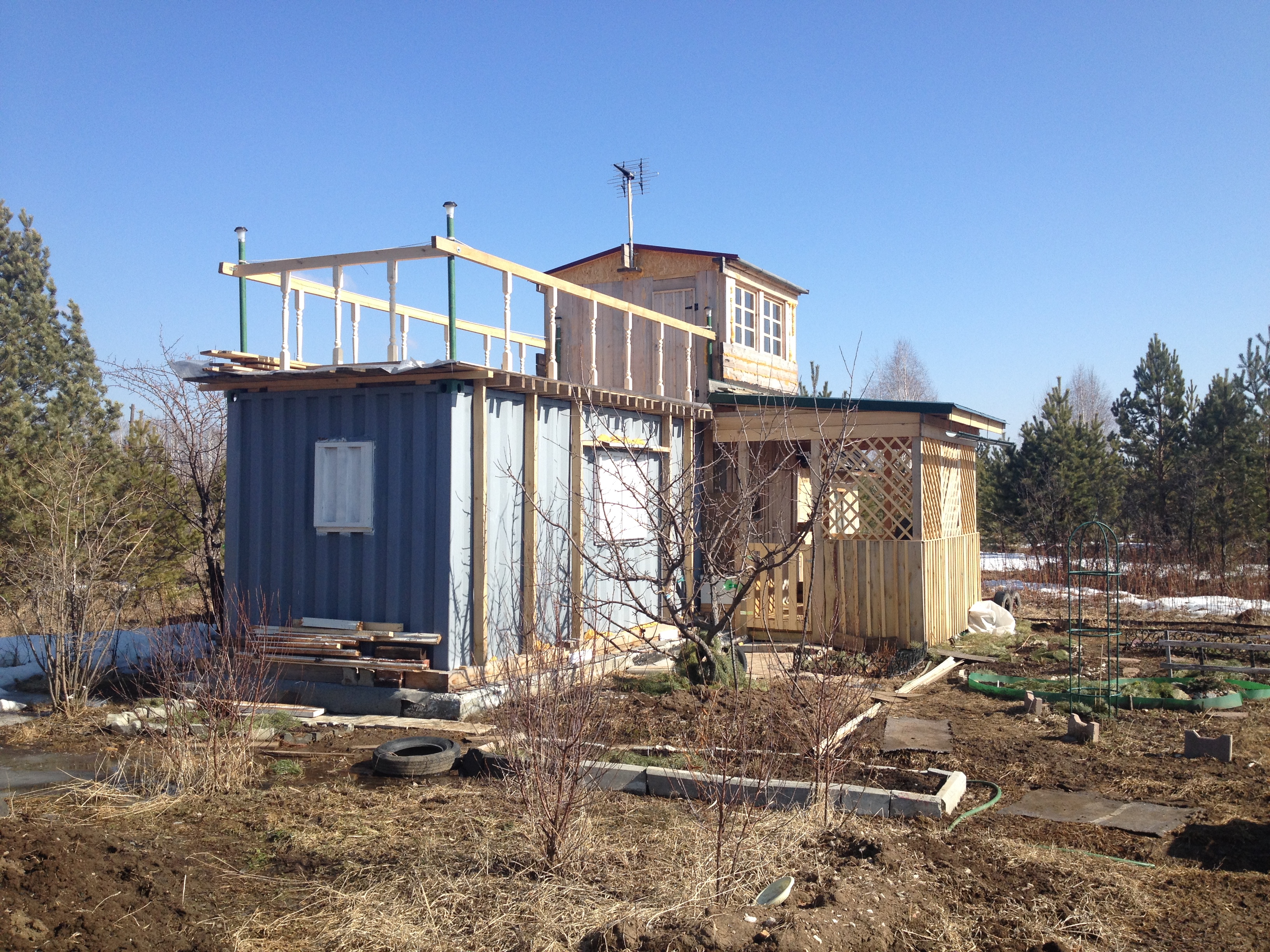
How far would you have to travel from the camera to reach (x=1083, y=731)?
24.9ft

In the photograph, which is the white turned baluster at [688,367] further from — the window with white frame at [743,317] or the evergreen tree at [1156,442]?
the evergreen tree at [1156,442]

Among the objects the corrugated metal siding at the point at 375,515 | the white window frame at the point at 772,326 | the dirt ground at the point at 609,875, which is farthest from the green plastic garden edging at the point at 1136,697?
the white window frame at the point at 772,326

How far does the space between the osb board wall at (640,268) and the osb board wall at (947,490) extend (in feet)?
14.6

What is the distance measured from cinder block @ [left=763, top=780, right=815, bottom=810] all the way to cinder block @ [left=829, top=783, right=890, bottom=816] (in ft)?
0.54

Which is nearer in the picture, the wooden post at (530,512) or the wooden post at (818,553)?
the wooden post at (530,512)

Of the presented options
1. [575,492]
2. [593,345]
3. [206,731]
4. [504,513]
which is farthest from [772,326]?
[206,731]

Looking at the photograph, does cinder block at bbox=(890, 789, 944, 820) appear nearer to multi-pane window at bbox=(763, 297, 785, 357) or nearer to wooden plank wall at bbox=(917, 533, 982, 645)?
wooden plank wall at bbox=(917, 533, 982, 645)

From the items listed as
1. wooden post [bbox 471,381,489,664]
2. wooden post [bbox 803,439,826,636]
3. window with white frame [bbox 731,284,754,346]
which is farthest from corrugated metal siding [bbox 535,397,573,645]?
window with white frame [bbox 731,284,754,346]

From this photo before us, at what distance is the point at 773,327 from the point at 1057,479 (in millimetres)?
10206

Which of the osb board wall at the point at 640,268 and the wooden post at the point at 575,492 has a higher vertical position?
the osb board wall at the point at 640,268

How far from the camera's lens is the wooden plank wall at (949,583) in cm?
1197

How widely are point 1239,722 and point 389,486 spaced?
7873 millimetres

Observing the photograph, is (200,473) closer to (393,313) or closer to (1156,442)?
(393,313)

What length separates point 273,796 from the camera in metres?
6.18
